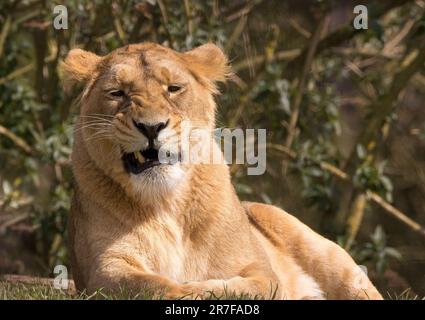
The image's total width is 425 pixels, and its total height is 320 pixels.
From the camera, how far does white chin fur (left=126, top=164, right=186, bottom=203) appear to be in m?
4.50

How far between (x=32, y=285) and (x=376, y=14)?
355 cm

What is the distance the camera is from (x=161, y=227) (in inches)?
181

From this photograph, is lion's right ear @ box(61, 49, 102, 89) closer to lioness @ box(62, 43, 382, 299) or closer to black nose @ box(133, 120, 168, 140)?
lioness @ box(62, 43, 382, 299)

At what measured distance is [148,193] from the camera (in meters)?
4.56

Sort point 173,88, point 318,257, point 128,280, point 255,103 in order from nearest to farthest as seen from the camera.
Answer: point 128,280, point 173,88, point 318,257, point 255,103

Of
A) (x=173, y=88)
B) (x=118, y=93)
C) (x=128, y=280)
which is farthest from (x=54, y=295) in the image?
(x=173, y=88)

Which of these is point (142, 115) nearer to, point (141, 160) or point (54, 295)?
point (141, 160)

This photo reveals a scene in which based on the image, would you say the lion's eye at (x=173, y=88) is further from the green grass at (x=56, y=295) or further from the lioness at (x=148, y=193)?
the green grass at (x=56, y=295)

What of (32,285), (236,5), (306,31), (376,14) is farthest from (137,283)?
(306,31)

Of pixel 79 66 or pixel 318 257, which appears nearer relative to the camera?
pixel 79 66

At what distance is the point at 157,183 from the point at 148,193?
2.9 inches

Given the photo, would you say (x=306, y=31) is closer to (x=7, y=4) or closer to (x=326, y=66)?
(x=326, y=66)

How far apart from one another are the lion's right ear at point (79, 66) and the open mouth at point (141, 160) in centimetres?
53

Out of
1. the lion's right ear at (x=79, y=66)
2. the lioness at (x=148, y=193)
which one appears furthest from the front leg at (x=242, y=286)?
the lion's right ear at (x=79, y=66)
